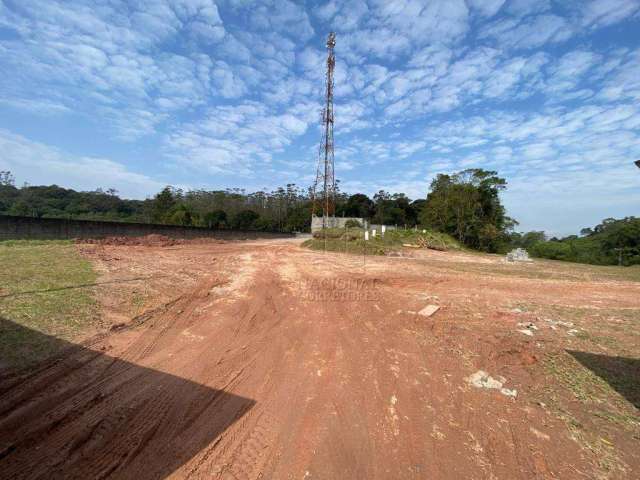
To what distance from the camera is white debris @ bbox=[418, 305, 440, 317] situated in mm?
6261

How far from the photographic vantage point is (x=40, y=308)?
511 cm

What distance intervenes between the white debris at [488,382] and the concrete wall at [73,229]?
64.8 ft

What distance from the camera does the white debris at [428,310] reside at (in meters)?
6.26

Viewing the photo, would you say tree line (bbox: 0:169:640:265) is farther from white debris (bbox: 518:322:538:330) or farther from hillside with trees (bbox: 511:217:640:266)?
white debris (bbox: 518:322:538:330)

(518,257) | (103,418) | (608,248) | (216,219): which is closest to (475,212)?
(518,257)

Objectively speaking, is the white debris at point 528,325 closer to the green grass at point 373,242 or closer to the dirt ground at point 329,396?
the dirt ground at point 329,396

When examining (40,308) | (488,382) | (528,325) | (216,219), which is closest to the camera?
(488,382)

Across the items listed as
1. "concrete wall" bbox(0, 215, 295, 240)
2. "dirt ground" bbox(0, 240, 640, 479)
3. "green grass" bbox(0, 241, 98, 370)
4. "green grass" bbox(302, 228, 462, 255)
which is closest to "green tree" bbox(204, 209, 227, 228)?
"concrete wall" bbox(0, 215, 295, 240)

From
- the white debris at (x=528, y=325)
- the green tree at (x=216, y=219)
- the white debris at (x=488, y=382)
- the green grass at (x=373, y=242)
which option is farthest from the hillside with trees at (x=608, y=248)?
the white debris at (x=488, y=382)

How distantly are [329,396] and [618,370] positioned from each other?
152 inches

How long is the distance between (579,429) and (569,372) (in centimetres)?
131

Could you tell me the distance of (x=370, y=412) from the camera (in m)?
3.13

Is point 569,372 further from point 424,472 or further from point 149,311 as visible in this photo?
point 149,311

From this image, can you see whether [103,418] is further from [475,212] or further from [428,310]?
[475,212]
